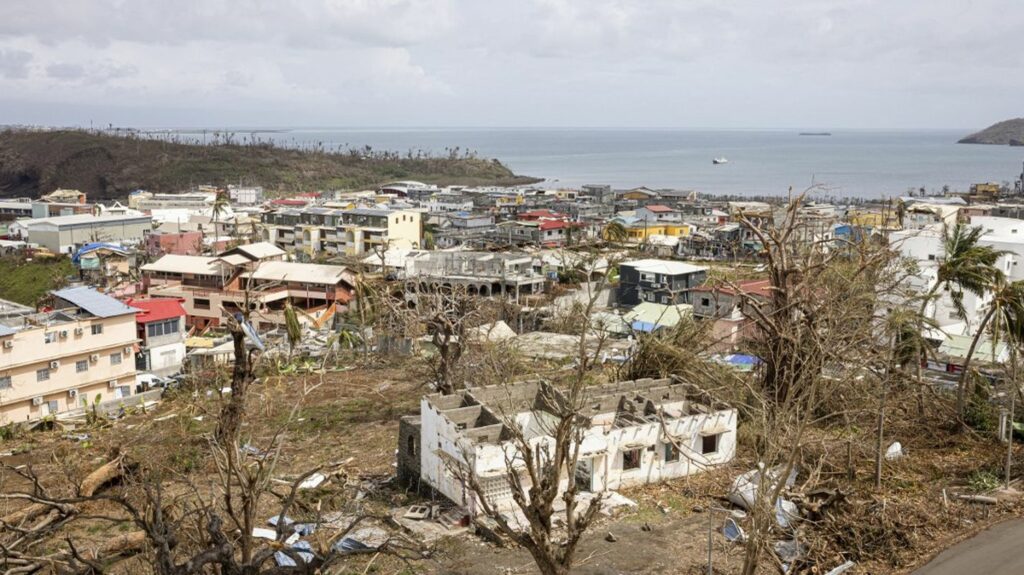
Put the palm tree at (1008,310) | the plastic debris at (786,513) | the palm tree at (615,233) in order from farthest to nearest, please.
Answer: the palm tree at (615,233) → the palm tree at (1008,310) → the plastic debris at (786,513)

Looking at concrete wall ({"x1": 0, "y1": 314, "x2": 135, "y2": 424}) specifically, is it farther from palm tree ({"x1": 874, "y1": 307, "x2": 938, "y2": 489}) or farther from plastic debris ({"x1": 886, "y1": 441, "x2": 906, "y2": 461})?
plastic debris ({"x1": 886, "y1": 441, "x2": 906, "y2": 461})

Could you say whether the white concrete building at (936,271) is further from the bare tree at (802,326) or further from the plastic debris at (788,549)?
the plastic debris at (788,549)

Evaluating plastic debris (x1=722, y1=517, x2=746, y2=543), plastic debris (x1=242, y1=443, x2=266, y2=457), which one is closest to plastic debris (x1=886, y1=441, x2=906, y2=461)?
plastic debris (x1=722, y1=517, x2=746, y2=543)

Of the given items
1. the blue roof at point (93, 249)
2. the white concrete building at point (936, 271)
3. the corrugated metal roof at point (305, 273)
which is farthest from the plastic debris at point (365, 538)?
the blue roof at point (93, 249)

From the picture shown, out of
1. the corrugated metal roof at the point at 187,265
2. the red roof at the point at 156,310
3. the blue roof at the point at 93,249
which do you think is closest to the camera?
the red roof at the point at 156,310

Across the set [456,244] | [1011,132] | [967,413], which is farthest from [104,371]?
[1011,132]

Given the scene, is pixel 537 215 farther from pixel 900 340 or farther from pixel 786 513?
pixel 786 513

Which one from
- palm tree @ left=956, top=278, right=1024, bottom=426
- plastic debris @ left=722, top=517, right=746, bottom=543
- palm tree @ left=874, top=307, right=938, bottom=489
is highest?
palm tree @ left=956, top=278, right=1024, bottom=426

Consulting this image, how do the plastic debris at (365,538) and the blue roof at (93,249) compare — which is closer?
the plastic debris at (365,538)
